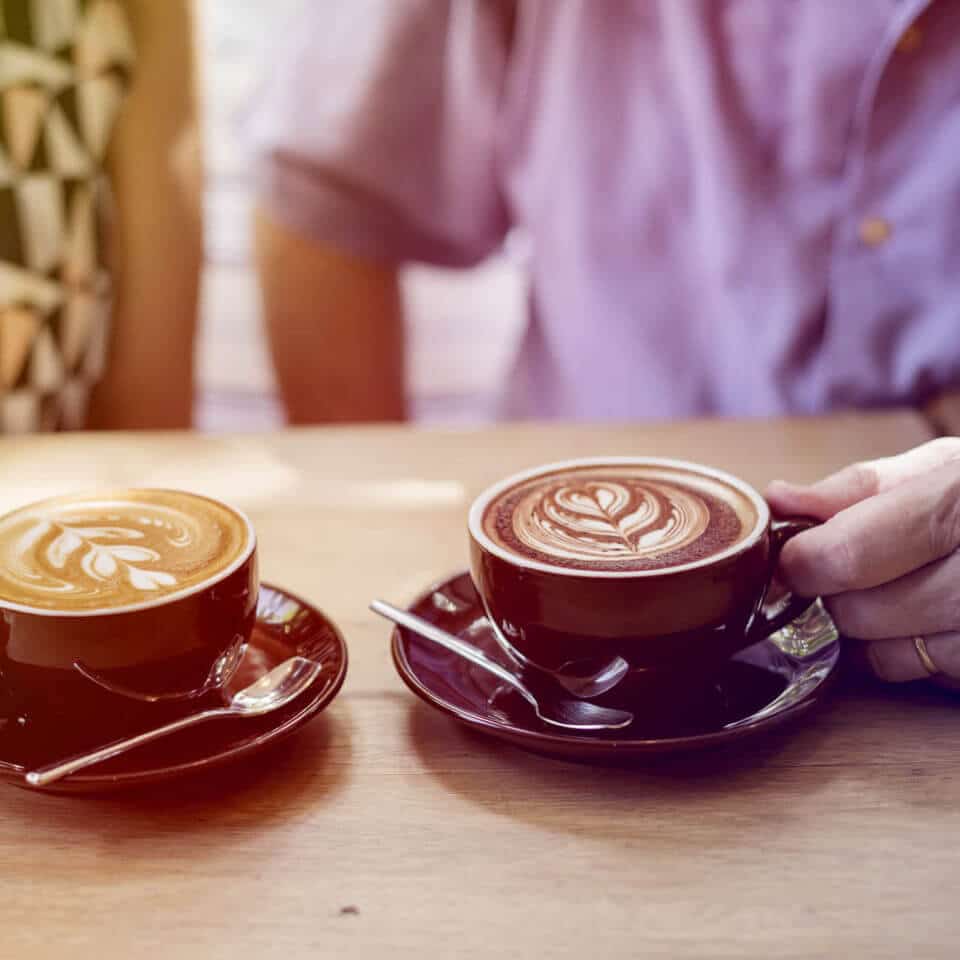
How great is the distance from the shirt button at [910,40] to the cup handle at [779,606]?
76 cm

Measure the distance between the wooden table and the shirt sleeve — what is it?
35.6 inches

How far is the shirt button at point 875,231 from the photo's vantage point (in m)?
1.33

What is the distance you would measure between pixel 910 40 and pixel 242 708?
1.01 metres

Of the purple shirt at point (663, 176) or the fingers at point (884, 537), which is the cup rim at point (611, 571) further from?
the purple shirt at point (663, 176)

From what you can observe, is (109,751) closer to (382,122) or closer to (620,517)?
(620,517)

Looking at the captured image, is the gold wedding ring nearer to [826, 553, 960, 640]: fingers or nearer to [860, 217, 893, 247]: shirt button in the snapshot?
[826, 553, 960, 640]: fingers

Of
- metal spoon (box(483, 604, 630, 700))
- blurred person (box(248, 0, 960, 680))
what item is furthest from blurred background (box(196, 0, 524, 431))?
metal spoon (box(483, 604, 630, 700))

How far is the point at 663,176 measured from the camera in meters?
1.48

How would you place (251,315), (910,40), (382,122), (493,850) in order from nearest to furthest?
1. (493,850)
2. (910,40)
3. (382,122)
4. (251,315)

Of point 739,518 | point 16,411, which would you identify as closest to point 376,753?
point 739,518

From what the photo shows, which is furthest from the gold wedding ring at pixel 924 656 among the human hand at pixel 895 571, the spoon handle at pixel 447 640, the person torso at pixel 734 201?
the person torso at pixel 734 201

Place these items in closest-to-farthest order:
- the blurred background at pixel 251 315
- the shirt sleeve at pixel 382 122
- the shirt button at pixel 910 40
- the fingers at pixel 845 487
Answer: the fingers at pixel 845 487
the shirt button at pixel 910 40
the shirt sleeve at pixel 382 122
the blurred background at pixel 251 315

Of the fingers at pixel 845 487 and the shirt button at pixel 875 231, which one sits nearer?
the fingers at pixel 845 487

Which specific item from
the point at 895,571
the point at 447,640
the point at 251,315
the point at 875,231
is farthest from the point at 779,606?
the point at 251,315
